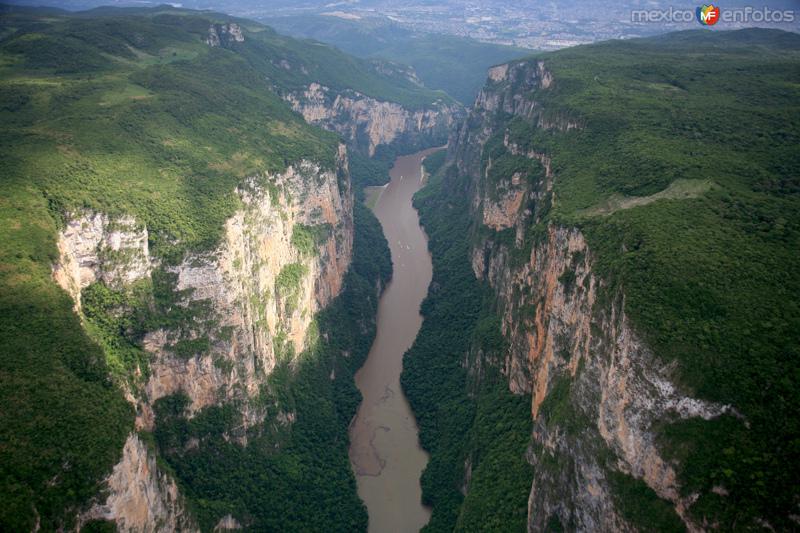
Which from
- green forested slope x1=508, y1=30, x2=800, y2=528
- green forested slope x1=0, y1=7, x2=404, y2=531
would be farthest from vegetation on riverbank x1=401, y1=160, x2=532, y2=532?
green forested slope x1=508, y1=30, x2=800, y2=528

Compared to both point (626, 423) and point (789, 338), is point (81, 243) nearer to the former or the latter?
point (626, 423)

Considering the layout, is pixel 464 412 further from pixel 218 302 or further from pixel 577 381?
pixel 218 302

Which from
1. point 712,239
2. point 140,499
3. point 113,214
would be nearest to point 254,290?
point 113,214

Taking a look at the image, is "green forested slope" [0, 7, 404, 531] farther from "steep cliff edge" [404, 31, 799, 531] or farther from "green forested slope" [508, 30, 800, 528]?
"green forested slope" [508, 30, 800, 528]

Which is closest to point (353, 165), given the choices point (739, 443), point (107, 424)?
point (107, 424)

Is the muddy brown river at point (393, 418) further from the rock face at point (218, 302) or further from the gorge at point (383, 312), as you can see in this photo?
the rock face at point (218, 302)

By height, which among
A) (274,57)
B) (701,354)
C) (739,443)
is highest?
(274,57)
